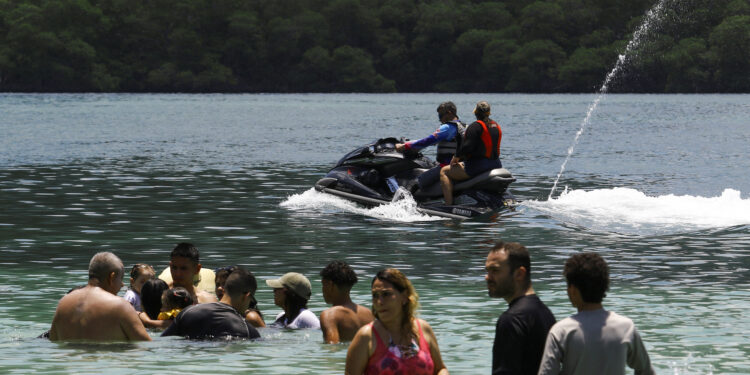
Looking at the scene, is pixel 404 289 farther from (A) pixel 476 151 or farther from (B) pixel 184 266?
(A) pixel 476 151

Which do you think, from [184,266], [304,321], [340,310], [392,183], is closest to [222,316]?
[184,266]

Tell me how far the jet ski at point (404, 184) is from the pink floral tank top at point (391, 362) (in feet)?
44.8

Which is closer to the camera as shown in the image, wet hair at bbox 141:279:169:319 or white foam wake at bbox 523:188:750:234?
wet hair at bbox 141:279:169:319

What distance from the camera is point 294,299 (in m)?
11.7

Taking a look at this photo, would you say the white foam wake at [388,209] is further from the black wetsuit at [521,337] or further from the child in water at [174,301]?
the black wetsuit at [521,337]

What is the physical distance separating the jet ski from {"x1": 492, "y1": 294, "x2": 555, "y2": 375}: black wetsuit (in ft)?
44.6

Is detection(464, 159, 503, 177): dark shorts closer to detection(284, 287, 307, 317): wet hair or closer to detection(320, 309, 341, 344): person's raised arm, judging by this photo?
detection(284, 287, 307, 317): wet hair

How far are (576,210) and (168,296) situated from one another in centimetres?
1354

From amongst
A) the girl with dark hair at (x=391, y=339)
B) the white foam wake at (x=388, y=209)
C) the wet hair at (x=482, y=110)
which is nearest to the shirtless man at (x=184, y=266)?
the girl with dark hair at (x=391, y=339)

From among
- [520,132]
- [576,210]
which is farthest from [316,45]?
[576,210]

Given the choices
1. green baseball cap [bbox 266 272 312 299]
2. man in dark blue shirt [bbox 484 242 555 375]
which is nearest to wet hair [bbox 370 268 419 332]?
man in dark blue shirt [bbox 484 242 555 375]

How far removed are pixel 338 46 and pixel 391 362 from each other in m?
174

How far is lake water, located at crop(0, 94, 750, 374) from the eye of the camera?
37.4ft

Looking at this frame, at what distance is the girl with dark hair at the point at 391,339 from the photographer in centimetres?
709
